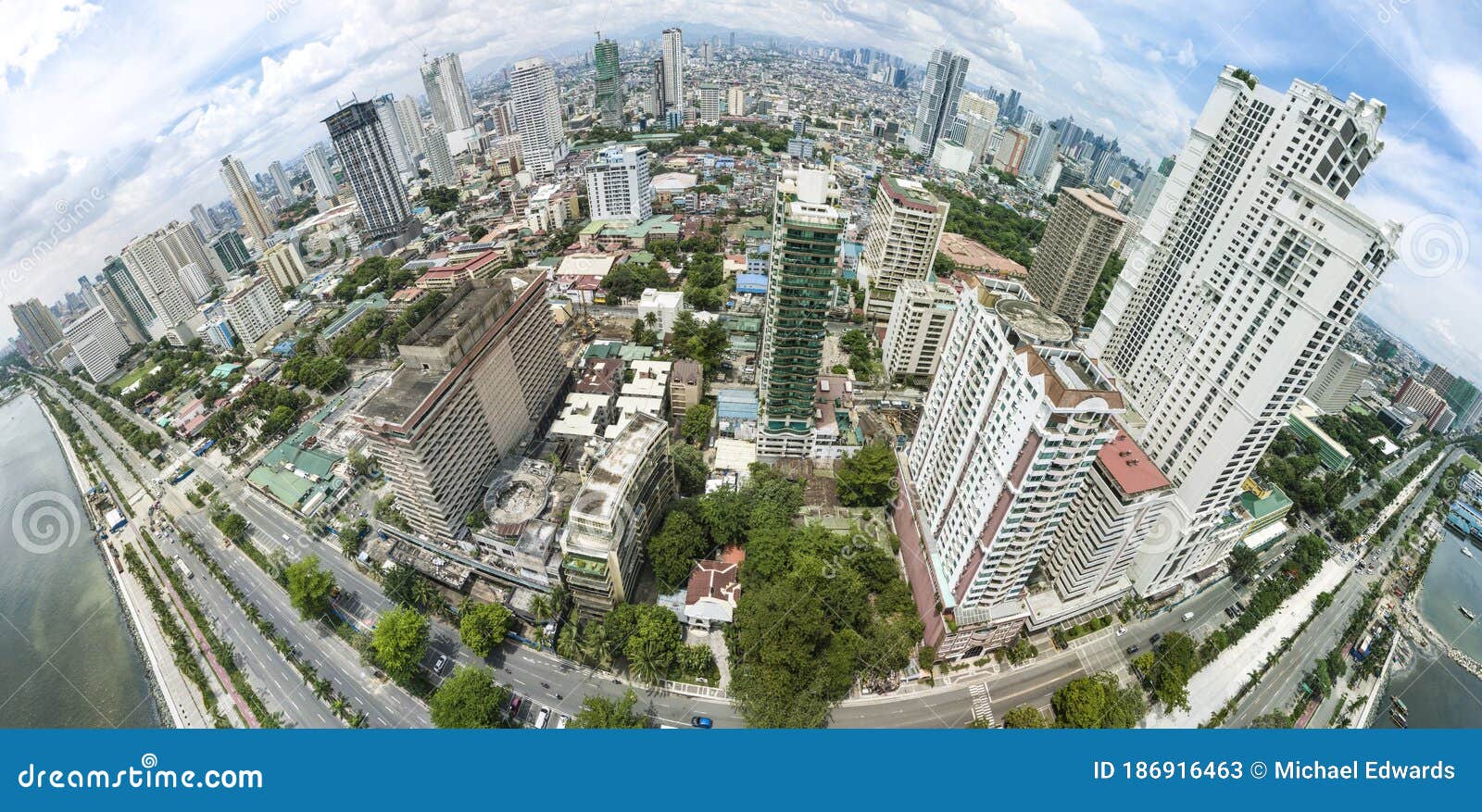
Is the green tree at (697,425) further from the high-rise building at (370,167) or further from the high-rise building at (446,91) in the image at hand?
the high-rise building at (446,91)

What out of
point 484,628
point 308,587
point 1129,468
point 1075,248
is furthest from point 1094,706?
point 1075,248

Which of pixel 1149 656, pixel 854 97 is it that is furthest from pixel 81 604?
pixel 854 97

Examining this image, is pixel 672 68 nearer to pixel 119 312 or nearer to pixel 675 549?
pixel 119 312

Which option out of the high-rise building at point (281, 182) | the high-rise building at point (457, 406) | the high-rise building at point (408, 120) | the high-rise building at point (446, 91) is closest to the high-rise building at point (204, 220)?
the high-rise building at point (281, 182)

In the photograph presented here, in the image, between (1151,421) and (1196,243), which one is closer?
(1151,421)

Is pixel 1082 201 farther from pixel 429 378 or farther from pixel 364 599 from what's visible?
pixel 364 599

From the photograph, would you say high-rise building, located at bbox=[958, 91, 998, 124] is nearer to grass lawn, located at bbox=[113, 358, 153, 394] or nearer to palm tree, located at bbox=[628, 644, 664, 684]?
palm tree, located at bbox=[628, 644, 664, 684]

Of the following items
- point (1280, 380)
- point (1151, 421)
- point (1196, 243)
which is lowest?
point (1151, 421)
